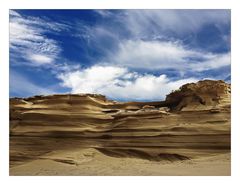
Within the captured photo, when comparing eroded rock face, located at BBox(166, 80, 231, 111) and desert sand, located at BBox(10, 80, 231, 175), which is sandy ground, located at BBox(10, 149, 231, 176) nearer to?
desert sand, located at BBox(10, 80, 231, 175)

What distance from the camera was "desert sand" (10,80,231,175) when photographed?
7.93m

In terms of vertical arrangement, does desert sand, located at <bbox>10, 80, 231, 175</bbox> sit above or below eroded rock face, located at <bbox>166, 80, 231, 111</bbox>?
below

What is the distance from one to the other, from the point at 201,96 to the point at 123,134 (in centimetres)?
147

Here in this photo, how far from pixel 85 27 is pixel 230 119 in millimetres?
2816

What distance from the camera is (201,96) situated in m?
8.30

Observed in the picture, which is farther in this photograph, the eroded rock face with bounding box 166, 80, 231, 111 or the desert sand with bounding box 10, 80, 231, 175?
the eroded rock face with bounding box 166, 80, 231, 111

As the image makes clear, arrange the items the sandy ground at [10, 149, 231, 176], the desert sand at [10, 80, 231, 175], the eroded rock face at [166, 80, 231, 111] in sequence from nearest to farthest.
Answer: the sandy ground at [10, 149, 231, 176] < the desert sand at [10, 80, 231, 175] < the eroded rock face at [166, 80, 231, 111]

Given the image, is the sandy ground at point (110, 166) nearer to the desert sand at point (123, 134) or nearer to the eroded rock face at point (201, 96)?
the desert sand at point (123, 134)

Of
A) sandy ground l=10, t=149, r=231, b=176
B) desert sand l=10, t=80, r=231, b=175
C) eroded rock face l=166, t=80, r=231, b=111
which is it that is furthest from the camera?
eroded rock face l=166, t=80, r=231, b=111

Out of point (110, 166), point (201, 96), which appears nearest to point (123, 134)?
point (110, 166)

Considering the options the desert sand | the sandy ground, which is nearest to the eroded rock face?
the desert sand

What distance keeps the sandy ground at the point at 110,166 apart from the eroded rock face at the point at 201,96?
0.89 m

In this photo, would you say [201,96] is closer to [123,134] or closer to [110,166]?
[123,134]

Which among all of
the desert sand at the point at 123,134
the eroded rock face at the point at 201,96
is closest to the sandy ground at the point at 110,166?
the desert sand at the point at 123,134
